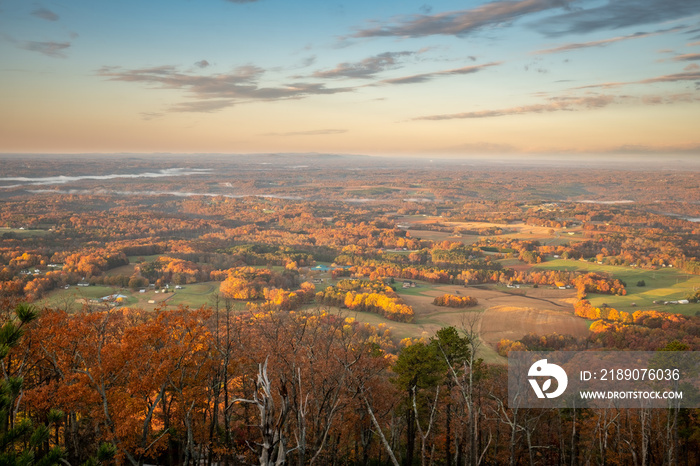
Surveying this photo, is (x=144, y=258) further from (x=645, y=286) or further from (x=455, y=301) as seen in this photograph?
(x=645, y=286)

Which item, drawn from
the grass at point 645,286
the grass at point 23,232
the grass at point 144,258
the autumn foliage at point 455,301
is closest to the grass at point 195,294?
the grass at point 144,258

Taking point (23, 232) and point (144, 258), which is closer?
point (144, 258)

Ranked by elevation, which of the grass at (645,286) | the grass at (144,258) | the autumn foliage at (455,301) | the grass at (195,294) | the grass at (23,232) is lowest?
the grass at (645,286)

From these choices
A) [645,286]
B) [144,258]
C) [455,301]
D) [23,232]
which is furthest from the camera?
[23,232]

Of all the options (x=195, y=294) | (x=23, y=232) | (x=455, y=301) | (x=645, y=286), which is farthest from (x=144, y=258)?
(x=645, y=286)

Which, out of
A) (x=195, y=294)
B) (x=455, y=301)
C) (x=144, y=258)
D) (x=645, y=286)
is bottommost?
(x=645, y=286)

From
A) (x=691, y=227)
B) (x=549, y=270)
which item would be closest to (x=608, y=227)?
(x=691, y=227)

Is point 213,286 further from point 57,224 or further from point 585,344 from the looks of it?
point 57,224

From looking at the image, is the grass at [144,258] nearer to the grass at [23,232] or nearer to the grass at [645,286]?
the grass at [23,232]

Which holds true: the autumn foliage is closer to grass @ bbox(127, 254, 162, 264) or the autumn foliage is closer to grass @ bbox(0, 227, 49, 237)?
grass @ bbox(127, 254, 162, 264)
